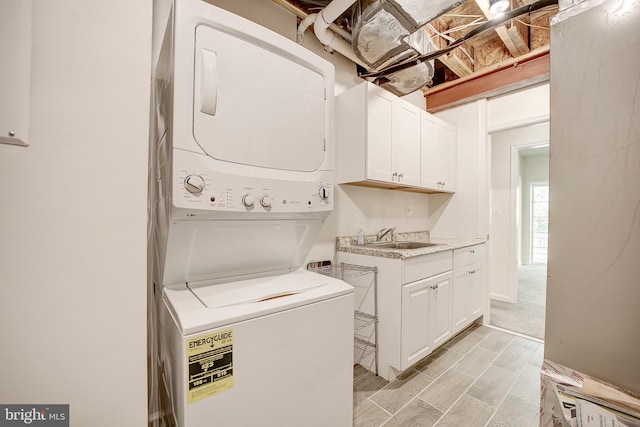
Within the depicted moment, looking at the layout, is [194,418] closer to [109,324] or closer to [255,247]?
[109,324]

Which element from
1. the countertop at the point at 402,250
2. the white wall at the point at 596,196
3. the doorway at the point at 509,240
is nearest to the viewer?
the white wall at the point at 596,196

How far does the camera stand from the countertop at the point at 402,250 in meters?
1.75

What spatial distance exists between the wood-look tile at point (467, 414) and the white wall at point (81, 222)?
158 centimetres

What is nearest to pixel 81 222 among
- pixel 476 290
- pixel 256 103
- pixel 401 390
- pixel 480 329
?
pixel 256 103

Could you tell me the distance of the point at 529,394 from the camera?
5.36 feet

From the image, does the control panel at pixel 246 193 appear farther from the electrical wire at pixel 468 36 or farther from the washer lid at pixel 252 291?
the electrical wire at pixel 468 36

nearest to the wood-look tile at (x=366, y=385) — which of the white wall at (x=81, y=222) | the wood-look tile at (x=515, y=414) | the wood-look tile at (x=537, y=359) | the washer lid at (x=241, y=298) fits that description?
the wood-look tile at (x=515, y=414)

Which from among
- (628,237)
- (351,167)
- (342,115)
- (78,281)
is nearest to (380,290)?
(351,167)

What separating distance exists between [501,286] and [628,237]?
3.34 metres

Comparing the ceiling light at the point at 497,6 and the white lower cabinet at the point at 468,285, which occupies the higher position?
the ceiling light at the point at 497,6

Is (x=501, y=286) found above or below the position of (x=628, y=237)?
below

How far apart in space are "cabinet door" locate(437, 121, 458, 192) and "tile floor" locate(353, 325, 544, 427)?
5.28 feet

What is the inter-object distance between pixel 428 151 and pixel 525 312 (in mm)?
2397

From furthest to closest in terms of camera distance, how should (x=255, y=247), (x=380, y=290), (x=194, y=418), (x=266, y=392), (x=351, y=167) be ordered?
(x=351, y=167) < (x=380, y=290) < (x=255, y=247) < (x=266, y=392) < (x=194, y=418)
